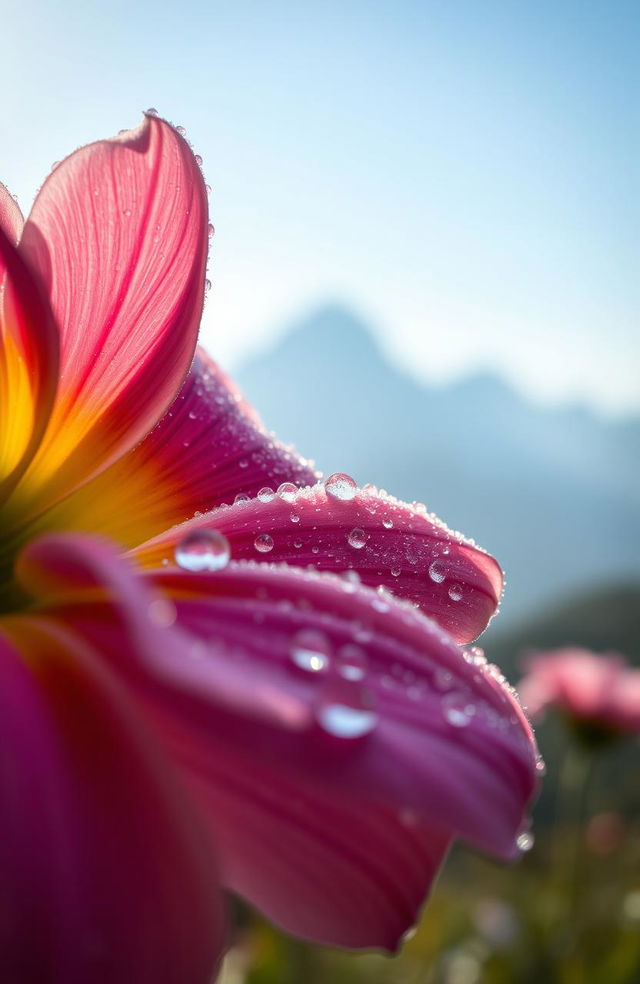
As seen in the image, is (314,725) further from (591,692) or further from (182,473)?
(591,692)

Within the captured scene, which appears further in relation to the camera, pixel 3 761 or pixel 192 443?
pixel 192 443

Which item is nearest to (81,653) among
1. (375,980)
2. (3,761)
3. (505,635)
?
(3,761)

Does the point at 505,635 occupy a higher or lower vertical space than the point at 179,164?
higher

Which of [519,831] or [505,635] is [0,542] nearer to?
[519,831]

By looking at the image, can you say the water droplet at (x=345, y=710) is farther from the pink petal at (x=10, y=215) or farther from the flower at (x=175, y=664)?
the pink petal at (x=10, y=215)

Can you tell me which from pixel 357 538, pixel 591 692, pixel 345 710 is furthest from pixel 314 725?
pixel 591 692

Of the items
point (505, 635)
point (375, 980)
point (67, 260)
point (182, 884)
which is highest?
point (505, 635)

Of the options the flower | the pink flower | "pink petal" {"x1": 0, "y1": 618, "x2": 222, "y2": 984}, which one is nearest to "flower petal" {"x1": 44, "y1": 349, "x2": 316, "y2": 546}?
the flower
